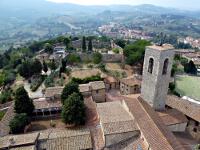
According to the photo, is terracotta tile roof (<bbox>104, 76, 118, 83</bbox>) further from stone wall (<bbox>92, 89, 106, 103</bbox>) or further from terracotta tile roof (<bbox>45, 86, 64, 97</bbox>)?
terracotta tile roof (<bbox>45, 86, 64, 97</bbox>)

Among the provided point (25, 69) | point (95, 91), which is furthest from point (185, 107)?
point (25, 69)

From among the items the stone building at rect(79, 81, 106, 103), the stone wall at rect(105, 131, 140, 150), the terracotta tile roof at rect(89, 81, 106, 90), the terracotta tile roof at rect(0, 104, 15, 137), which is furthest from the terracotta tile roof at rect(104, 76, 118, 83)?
the stone wall at rect(105, 131, 140, 150)

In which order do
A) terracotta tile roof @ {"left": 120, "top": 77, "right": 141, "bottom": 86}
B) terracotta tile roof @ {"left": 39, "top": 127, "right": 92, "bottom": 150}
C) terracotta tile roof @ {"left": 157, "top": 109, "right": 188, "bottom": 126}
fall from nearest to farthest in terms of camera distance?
terracotta tile roof @ {"left": 39, "top": 127, "right": 92, "bottom": 150} → terracotta tile roof @ {"left": 157, "top": 109, "right": 188, "bottom": 126} → terracotta tile roof @ {"left": 120, "top": 77, "right": 141, "bottom": 86}

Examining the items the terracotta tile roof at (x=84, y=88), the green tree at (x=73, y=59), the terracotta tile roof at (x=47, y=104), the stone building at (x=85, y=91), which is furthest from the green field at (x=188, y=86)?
the terracotta tile roof at (x=47, y=104)

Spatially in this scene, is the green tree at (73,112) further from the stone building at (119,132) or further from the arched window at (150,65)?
the arched window at (150,65)

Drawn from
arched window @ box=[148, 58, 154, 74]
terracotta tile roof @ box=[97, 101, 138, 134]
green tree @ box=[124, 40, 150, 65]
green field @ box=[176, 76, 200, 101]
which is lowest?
green field @ box=[176, 76, 200, 101]

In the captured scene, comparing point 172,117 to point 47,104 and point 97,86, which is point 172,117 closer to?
point 97,86

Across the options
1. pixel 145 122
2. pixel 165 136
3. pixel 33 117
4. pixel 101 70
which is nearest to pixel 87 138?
pixel 145 122

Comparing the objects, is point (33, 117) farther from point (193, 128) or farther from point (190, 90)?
point (190, 90)
